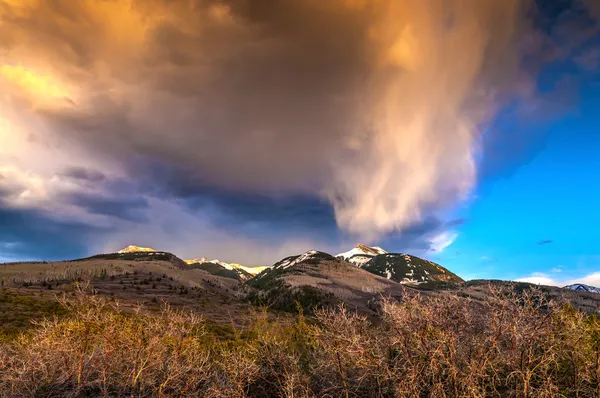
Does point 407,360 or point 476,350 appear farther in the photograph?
point 476,350

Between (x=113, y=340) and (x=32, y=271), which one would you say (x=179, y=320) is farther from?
(x=32, y=271)

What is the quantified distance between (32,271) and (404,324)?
451 ft

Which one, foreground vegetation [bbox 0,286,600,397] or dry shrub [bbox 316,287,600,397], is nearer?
dry shrub [bbox 316,287,600,397]

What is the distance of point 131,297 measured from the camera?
6675 cm

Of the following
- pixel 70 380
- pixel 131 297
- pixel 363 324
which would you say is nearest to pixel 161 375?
pixel 70 380

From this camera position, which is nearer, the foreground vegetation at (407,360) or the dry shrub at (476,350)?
the dry shrub at (476,350)

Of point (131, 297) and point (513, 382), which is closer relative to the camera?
point (513, 382)

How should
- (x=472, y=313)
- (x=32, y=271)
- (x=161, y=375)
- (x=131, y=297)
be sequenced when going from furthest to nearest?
1. (x=32, y=271)
2. (x=131, y=297)
3. (x=161, y=375)
4. (x=472, y=313)

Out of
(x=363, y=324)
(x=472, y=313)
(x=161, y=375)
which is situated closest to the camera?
(x=472, y=313)

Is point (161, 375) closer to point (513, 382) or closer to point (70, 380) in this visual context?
point (70, 380)

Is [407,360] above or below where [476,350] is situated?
below

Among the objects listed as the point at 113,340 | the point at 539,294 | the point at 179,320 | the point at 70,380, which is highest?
the point at 539,294

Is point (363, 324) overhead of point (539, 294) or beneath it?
beneath

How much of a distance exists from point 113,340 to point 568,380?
13124 millimetres
